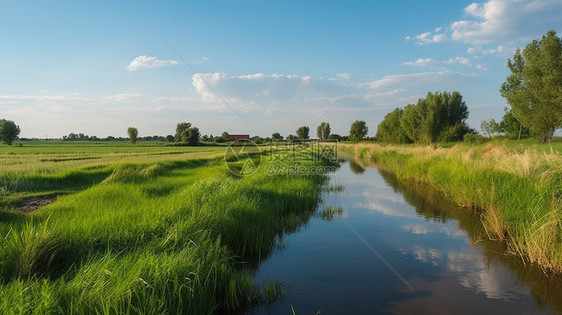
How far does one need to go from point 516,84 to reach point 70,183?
75015 millimetres

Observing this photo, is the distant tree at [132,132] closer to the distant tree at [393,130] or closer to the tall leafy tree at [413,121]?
the distant tree at [393,130]

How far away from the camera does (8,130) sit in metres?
90.2

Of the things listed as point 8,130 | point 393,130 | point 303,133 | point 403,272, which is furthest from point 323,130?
point 403,272

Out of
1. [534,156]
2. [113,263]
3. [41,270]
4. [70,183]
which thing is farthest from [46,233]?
[534,156]

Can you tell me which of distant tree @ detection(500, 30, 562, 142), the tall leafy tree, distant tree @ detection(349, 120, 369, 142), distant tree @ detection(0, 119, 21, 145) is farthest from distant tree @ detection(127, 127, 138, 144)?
distant tree @ detection(500, 30, 562, 142)

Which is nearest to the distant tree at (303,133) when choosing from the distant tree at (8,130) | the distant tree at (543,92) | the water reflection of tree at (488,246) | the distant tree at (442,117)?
the distant tree at (442,117)

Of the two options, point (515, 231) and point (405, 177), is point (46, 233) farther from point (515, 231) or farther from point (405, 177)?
point (405, 177)

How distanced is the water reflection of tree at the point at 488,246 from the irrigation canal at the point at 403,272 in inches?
0.8

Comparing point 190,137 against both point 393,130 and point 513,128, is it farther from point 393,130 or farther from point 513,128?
point 513,128

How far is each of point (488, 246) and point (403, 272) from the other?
11.6 ft

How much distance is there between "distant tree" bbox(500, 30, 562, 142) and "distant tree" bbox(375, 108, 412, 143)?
35.2 m

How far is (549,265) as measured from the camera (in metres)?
6.65

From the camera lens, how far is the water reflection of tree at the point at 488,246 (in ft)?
19.8

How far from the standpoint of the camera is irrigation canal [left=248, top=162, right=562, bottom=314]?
5641 millimetres
